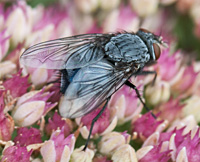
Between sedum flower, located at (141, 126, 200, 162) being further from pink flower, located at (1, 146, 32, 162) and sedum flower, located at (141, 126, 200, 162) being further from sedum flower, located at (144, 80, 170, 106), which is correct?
pink flower, located at (1, 146, 32, 162)

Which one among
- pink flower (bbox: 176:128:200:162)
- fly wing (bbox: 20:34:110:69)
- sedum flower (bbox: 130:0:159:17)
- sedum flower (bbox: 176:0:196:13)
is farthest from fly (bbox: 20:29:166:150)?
sedum flower (bbox: 176:0:196:13)

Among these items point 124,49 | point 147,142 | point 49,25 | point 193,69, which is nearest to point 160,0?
point 193,69

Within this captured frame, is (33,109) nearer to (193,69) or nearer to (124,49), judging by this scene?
(124,49)

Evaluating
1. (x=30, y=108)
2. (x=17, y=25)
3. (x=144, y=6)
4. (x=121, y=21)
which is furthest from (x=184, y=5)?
(x=30, y=108)

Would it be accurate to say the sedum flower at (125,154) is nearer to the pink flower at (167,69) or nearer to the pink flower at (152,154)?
the pink flower at (152,154)

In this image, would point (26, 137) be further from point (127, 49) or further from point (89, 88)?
point (127, 49)

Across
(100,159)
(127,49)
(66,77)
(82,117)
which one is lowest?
(100,159)

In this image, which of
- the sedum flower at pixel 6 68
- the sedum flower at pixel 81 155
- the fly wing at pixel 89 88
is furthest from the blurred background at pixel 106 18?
the sedum flower at pixel 81 155
